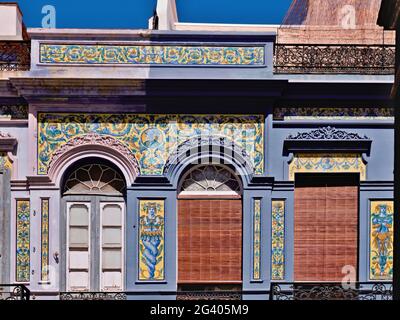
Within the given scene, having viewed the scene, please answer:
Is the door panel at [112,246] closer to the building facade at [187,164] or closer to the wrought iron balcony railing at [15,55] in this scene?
the building facade at [187,164]

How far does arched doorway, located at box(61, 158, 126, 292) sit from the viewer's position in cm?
873

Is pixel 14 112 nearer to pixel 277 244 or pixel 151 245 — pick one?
pixel 151 245

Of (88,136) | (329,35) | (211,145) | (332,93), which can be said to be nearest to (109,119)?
(88,136)

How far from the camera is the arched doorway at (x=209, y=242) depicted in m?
8.76

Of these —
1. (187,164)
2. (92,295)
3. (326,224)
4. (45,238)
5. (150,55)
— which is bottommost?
(92,295)

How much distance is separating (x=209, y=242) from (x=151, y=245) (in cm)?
92

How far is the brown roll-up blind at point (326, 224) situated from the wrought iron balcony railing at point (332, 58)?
1.72m

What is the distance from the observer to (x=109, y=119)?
8664 mm

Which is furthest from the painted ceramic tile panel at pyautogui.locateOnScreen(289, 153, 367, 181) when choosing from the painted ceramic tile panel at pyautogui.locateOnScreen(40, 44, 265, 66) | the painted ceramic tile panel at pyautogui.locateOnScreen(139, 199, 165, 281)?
the painted ceramic tile panel at pyautogui.locateOnScreen(139, 199, 165, 281)

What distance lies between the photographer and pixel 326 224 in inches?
348

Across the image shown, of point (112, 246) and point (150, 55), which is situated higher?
point (150, 55)

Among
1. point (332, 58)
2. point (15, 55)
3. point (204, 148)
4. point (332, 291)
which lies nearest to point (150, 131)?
point (204, 148)
